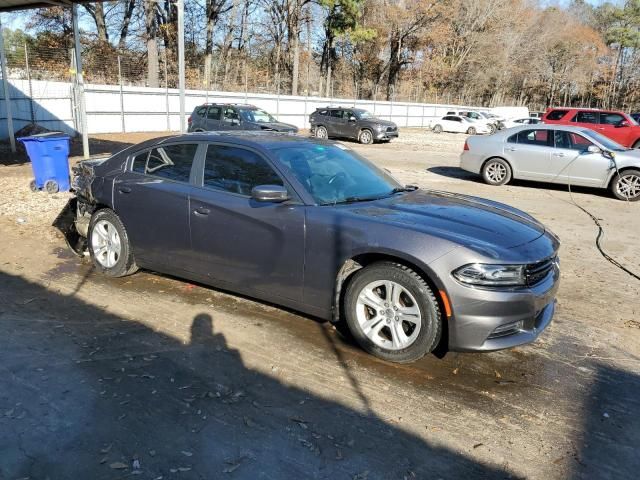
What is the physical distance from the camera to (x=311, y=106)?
106ft

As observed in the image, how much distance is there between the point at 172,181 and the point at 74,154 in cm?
1282

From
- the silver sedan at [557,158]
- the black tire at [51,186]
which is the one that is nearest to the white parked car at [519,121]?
the silver sedan at [557,158]

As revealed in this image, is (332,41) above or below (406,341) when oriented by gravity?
above

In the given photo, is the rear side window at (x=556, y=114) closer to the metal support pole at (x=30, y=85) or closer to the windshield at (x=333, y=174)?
the windshield at (x=333, y=174)

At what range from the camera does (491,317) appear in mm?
3438

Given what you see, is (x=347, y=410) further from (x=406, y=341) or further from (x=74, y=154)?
(x=74, y=154)

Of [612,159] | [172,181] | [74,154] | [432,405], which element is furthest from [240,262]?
[74,154]

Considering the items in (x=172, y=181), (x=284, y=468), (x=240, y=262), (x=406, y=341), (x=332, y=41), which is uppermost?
(x=332, y=41)

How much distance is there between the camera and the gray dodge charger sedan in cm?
351

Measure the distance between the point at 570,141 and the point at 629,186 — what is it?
5.09 ft

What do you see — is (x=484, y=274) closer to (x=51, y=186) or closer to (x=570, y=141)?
(x=51, y=186)

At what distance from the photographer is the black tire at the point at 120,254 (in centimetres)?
522

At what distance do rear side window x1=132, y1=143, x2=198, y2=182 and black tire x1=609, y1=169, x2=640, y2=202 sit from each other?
9.88 m

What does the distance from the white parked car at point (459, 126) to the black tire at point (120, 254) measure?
32110mm
